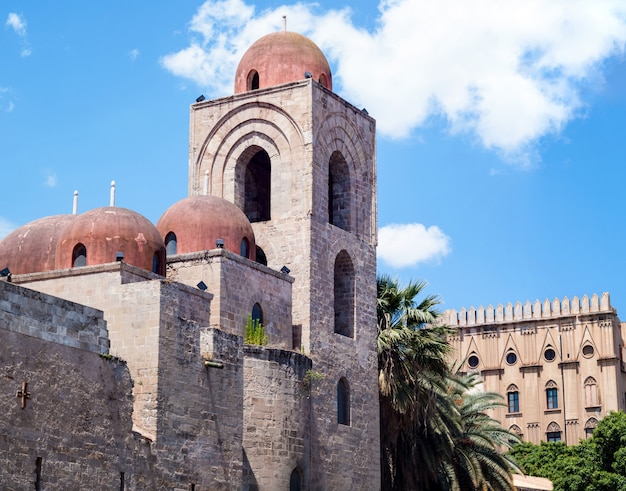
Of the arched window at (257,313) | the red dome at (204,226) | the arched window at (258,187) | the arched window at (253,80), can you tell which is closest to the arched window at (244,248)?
the red dome at (204,226)

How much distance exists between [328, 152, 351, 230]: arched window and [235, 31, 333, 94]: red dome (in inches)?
76.8

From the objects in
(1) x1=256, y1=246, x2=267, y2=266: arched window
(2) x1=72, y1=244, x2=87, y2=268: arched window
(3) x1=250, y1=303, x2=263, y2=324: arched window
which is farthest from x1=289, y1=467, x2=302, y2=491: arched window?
(2) x1=72, y1=244, x2=87, y2=268: arched window

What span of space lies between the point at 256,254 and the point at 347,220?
8.20 ft

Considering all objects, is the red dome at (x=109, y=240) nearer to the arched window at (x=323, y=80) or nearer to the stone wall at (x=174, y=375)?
the stone wall at (x=174, y=375)

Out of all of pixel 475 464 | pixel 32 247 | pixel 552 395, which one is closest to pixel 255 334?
pixel 32 247

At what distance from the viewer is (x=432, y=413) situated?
105 ft

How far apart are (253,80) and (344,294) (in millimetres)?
5811

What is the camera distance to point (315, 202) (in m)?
29.0

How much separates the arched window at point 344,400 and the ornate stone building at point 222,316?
0.18 feet

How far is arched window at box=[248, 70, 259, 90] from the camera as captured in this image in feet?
102

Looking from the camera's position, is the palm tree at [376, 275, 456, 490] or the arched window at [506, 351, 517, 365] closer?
the palm tree at [376, 275, 456, 490]

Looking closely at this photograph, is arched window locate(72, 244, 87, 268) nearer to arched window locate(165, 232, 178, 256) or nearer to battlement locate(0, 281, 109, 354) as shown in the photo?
arched window locate(165, 232, 178, 256)

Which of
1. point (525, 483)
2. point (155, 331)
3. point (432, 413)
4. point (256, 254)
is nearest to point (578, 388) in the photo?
point (525, 483)

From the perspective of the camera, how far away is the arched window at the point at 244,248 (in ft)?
88.9
